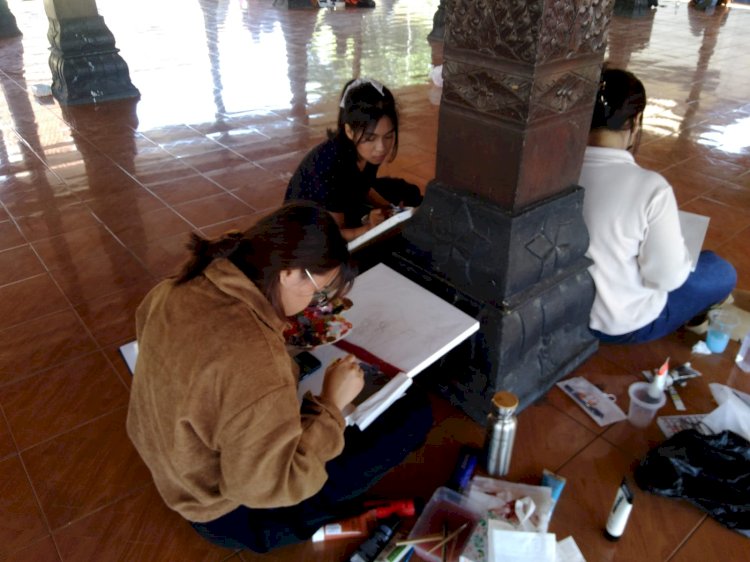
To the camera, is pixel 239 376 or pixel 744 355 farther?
pixel 744 355

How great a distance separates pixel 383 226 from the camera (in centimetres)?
206

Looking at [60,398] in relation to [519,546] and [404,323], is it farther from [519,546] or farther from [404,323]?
[519,546]

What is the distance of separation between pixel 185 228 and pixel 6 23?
744 cm

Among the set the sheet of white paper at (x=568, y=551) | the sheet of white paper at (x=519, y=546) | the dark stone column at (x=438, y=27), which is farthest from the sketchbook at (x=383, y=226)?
the dark stone column at (x=438, y=27)

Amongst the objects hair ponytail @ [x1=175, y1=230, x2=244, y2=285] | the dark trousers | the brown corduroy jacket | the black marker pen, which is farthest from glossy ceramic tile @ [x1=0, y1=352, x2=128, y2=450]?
the black marker pen

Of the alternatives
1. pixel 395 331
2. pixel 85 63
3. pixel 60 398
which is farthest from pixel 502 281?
pixel 85 63

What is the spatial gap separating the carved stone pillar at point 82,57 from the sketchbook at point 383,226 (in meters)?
4.66

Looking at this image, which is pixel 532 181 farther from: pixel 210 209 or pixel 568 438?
pixel 210 209

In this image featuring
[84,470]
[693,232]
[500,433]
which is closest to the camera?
[500,433]

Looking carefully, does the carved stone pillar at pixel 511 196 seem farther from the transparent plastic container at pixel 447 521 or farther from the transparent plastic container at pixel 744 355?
the transparent plastic container at pixel 744 355

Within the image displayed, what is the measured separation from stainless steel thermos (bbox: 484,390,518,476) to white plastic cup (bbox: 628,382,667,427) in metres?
0.50

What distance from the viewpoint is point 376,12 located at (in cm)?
1091

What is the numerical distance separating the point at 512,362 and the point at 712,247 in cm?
181

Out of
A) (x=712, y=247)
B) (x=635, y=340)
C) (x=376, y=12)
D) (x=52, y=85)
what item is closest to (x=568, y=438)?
(x=635, y=340)
